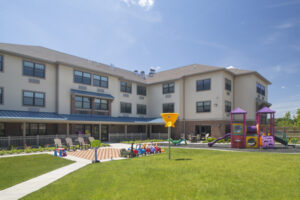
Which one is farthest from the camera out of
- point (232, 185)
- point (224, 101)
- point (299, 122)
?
point (299, 122)

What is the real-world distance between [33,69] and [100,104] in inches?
354

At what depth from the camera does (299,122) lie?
1928 inches

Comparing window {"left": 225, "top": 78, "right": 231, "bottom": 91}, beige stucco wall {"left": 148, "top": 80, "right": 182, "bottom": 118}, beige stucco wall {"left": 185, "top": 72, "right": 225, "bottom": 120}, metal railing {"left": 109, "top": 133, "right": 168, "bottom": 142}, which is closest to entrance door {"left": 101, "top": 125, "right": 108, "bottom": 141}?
metal railing {"left": 109, "top": 133, "right": 168, "bottom": 142}

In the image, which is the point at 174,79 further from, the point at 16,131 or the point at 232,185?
the point at 232,185

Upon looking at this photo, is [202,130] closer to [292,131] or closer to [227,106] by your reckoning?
[227,106]

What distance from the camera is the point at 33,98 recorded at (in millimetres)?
21125

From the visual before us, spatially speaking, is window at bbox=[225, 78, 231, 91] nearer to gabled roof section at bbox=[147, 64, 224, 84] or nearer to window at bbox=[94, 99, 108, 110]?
gabled roof section at bbox=[147, 64, 224, 84]

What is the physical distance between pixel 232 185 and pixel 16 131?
20.5 m

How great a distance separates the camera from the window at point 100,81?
2673cm

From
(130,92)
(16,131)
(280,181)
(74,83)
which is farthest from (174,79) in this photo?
(280,181)

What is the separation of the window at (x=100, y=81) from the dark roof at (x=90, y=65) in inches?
36.4

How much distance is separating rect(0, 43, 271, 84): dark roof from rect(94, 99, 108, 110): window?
3.86 metres

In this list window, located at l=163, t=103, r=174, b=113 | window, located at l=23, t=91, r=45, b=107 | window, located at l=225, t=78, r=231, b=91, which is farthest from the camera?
window, located at l=163, t=103, r=174, b=113

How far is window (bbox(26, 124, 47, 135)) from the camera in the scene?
2063cm
